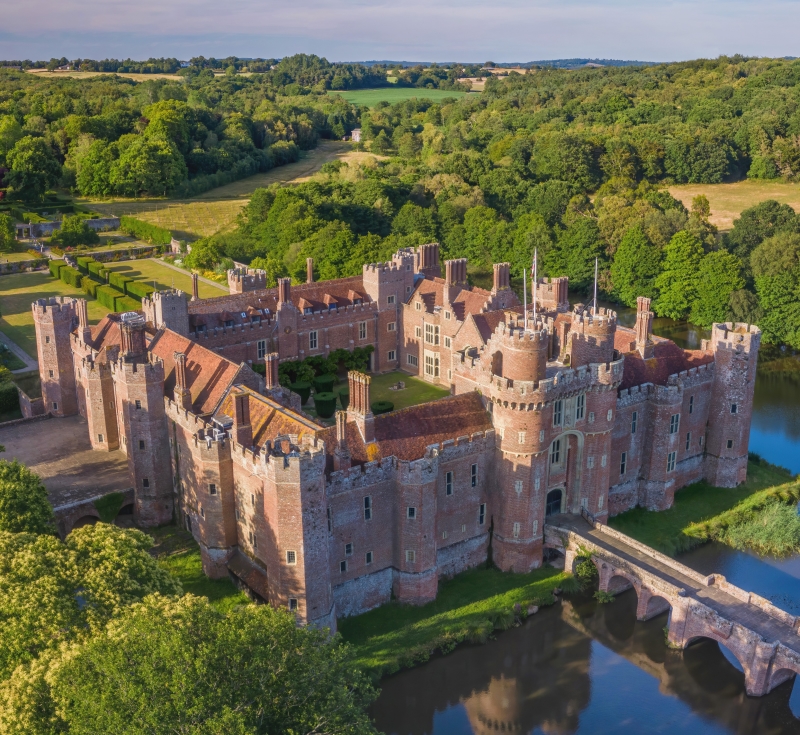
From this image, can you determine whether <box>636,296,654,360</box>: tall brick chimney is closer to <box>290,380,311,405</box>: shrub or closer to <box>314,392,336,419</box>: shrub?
<box>314,392,336,419</box>: shrub

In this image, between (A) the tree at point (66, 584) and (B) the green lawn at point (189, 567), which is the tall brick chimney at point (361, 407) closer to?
(B) the green lawn at point (189, 567)

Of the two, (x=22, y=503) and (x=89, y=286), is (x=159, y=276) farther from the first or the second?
(x=22, y=503)

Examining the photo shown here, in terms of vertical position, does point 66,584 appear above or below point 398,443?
below

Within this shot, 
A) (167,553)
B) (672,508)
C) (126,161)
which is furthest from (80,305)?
(126,161)

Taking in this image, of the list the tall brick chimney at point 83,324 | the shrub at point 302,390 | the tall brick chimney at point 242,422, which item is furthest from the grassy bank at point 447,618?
the tall brick chimney at point 83,324

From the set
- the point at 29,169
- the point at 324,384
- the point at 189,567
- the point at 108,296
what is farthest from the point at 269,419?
the point at 29,169

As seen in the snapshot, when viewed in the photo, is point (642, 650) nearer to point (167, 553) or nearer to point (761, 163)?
point (167, 553)
